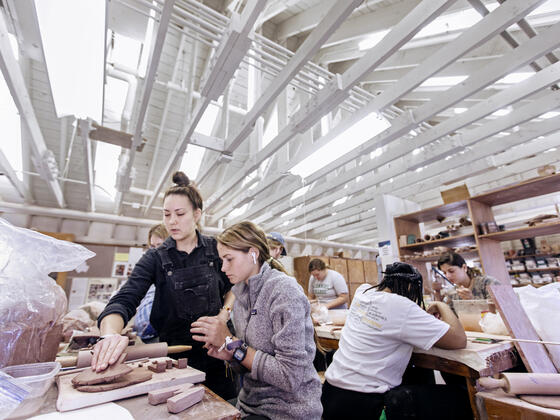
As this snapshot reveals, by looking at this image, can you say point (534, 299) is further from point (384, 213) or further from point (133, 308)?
point (384, 213)

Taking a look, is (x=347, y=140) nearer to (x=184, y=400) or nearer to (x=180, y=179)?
(x=180, y=179)

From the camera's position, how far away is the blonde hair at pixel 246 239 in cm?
136

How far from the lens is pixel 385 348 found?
157cm

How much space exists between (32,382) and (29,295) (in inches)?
11.6

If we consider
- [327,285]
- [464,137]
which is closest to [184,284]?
[327,285]

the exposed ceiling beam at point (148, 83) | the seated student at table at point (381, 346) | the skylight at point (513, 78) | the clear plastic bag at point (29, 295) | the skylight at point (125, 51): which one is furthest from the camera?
the skylight at point (513, 78)

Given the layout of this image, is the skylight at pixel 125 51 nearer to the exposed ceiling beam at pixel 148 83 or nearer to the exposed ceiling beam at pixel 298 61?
the exposed ceiling beam at pixel 148 83

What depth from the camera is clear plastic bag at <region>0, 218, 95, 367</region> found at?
2.74ft

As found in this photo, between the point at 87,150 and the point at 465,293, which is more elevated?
the point at 87,150

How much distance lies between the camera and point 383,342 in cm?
157

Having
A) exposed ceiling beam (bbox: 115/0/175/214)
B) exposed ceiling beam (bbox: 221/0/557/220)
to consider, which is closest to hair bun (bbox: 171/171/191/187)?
exposed ceiling beam (bbox: 115/0/175/214)

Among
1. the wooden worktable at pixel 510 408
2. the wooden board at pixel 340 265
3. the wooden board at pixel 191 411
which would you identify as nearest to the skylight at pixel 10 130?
the wooden board at pixel 191 411

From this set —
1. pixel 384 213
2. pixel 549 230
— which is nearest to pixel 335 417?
pixel 549 230

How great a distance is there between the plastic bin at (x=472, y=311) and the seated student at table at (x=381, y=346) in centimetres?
65
